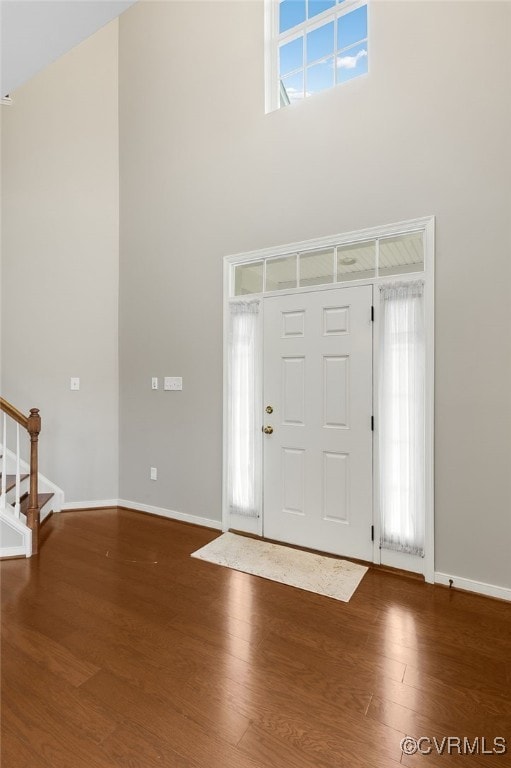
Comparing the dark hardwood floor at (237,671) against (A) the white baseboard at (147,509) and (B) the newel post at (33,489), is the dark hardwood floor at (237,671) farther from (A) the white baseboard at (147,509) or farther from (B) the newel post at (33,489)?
(A) the white baseboard at (147,509)

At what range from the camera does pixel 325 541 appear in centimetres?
290

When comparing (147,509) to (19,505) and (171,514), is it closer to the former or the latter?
(171,514)

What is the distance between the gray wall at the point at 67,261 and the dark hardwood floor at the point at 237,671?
1572mm

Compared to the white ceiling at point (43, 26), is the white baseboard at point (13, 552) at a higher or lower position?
lower

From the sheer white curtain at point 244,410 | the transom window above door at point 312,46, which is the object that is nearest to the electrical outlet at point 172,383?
the sheer white curtain at point 244,410

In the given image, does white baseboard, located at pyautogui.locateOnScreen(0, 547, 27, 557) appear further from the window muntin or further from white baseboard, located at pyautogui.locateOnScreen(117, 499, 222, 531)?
the window muntin

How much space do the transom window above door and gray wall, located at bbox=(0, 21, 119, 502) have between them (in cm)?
192

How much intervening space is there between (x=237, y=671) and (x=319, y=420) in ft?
5.60

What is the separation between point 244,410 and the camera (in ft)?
10.7

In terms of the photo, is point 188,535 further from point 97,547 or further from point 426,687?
point 426,687

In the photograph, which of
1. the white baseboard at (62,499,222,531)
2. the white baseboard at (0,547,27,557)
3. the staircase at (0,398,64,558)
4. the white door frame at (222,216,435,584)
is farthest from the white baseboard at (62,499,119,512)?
the white door frame at (222,216,435,584)

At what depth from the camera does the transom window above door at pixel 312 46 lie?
113 inches

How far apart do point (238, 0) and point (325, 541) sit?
4662mm

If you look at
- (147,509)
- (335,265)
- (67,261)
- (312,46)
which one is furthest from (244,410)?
(312,46)
